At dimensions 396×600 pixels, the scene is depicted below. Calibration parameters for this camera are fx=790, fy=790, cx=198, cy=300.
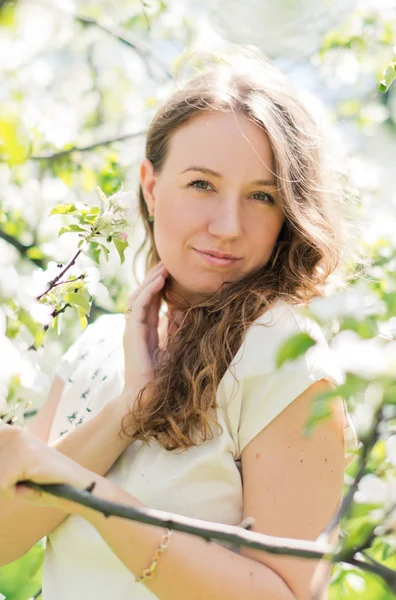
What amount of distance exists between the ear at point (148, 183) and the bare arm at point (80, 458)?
1.85ft

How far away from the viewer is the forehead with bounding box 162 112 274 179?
1.53 m

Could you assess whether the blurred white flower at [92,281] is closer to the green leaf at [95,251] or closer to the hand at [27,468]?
the green leaf at [95,251]

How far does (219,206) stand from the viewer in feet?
5.03

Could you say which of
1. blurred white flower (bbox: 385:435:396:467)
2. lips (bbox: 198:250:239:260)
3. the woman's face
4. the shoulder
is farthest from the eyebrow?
blurred white flower (bbox: 385:435:396:467)

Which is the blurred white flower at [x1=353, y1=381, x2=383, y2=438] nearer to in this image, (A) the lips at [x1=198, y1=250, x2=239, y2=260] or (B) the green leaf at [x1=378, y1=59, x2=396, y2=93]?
(B) the green leaf at [x1=378, y1=59, x2=396, y2=93]

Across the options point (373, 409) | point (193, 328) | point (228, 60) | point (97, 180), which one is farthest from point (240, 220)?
point (97, 180)

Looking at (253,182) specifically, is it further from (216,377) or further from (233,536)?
(233,536)

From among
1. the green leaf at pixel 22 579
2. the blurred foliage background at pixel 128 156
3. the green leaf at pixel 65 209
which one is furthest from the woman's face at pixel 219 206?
the green leaf at pixel 22 579

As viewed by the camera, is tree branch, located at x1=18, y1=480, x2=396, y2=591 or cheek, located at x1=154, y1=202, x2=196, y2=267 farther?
cheek, located at x1=154, y1=202, x2=196, y2=267

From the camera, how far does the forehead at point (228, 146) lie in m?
1.53

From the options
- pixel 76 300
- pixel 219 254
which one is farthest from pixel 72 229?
pixel 219 254

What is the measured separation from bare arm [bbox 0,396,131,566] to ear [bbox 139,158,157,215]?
56cm

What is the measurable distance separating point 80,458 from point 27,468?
536mm

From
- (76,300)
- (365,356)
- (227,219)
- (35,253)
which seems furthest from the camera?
(35,253)
